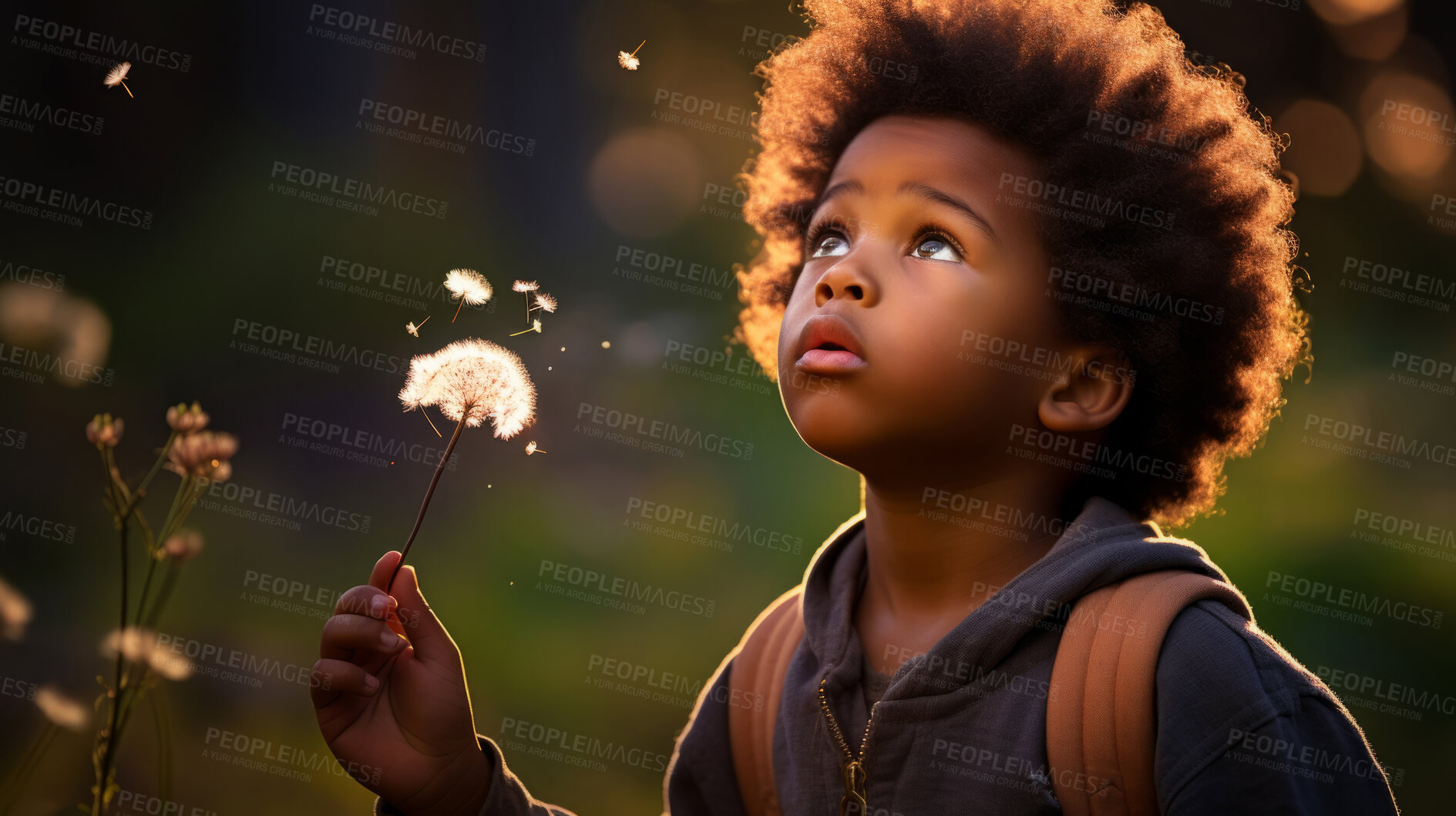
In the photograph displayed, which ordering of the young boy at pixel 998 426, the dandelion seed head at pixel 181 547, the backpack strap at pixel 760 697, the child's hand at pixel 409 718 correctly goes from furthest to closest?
the backpack strap at pixel 760 697
the child's hand at pixel 409 718
the young boy at pixel 998 426
the dandelion seed head at pixel 181 547

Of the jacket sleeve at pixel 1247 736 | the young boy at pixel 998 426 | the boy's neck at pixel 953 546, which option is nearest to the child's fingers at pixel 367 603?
the young boy at pixel 998 426

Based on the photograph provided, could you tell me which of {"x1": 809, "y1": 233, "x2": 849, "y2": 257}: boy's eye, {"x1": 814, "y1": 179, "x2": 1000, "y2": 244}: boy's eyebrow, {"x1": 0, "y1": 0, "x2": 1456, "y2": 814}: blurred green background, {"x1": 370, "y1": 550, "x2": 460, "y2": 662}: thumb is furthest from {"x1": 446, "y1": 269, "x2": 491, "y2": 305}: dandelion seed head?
{"x1": 0, "y1": 0, "x2": 1456, "y2": 814}: blurred green background

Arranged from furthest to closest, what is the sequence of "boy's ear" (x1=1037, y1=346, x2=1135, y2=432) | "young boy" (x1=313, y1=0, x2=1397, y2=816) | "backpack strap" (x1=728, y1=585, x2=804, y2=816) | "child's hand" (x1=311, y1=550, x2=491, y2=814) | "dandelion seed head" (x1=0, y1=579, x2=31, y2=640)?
"backpack strap" (x1=728, y1=585, x2=804, y2=816) → "boy's ear" (x1=1037, y1=346, x2=1135, y2=432) → "child's hand" (x1=311, y1=550, x2=491, y2=814) → "young boy" (x1=313, y1=0, x2=1397, y2=816) → "dandelion seed head" (x1=0, y1=579, x2=31, y2=640)

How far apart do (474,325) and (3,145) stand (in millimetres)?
1307

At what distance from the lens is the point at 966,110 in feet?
5.00

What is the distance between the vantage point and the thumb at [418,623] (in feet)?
4.57

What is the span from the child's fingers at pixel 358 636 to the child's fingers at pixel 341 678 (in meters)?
0.02

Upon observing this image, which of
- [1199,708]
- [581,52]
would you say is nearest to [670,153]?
[581,52]

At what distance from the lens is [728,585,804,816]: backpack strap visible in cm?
163

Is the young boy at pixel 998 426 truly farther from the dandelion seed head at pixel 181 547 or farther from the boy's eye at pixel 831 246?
the dandelion seed head at pixel 181 547

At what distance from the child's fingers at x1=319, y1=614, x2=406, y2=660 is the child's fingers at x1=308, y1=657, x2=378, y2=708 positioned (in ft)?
0.07

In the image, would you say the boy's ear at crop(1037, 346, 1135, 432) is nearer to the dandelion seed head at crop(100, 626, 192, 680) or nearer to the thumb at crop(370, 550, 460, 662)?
the thumb at crop(370, 550, 460, 662)

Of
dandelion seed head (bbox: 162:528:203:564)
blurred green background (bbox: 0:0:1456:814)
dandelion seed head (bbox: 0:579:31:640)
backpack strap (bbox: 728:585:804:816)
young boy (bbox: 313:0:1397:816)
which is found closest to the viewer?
dandelion seed head (bbox: 162:528:203:564)

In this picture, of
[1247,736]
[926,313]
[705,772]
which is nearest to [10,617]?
[705,772]
